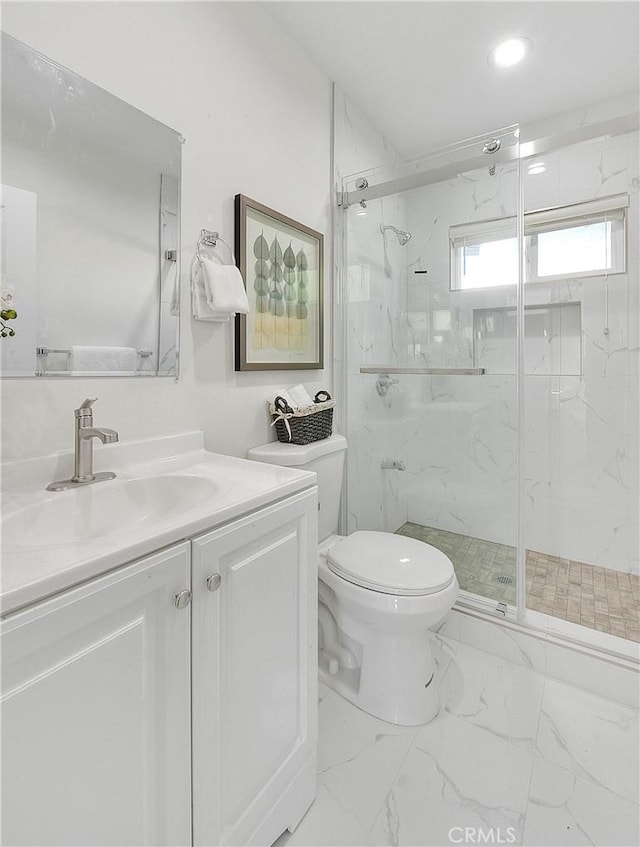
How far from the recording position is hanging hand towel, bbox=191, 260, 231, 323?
1.31 meters

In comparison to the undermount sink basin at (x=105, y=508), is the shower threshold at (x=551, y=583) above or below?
below

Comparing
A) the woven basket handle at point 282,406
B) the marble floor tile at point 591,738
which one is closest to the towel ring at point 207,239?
the woven basket handle at point 282,406

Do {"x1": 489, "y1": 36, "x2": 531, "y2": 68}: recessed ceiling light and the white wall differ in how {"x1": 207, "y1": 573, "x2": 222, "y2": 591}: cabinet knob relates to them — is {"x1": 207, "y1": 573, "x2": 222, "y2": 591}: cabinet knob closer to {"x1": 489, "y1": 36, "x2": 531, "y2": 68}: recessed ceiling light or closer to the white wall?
the white wall

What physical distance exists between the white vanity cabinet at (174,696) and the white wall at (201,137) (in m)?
0.53

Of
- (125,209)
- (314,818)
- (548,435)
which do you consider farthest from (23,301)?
(548,435)

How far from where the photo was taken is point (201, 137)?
4.41 ft

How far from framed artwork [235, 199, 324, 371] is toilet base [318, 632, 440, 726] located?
3.48ft

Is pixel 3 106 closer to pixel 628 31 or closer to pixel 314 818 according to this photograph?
pixel 314 818

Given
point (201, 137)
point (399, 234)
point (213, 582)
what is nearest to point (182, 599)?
point (213, 582)

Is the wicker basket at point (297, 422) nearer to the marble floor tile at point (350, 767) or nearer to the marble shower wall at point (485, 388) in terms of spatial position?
the marble shower wall at point (485, 388)

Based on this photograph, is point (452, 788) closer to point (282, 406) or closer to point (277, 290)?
point (282, 406)

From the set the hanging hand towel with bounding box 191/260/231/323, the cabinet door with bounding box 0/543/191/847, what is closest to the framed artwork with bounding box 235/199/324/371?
the hanging hand towel with bounding box 191/260/231/323

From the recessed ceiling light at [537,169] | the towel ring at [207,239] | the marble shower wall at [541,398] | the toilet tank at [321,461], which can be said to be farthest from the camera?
the recessed ceiling light at [537,169]

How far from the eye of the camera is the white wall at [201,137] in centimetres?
→ 101
